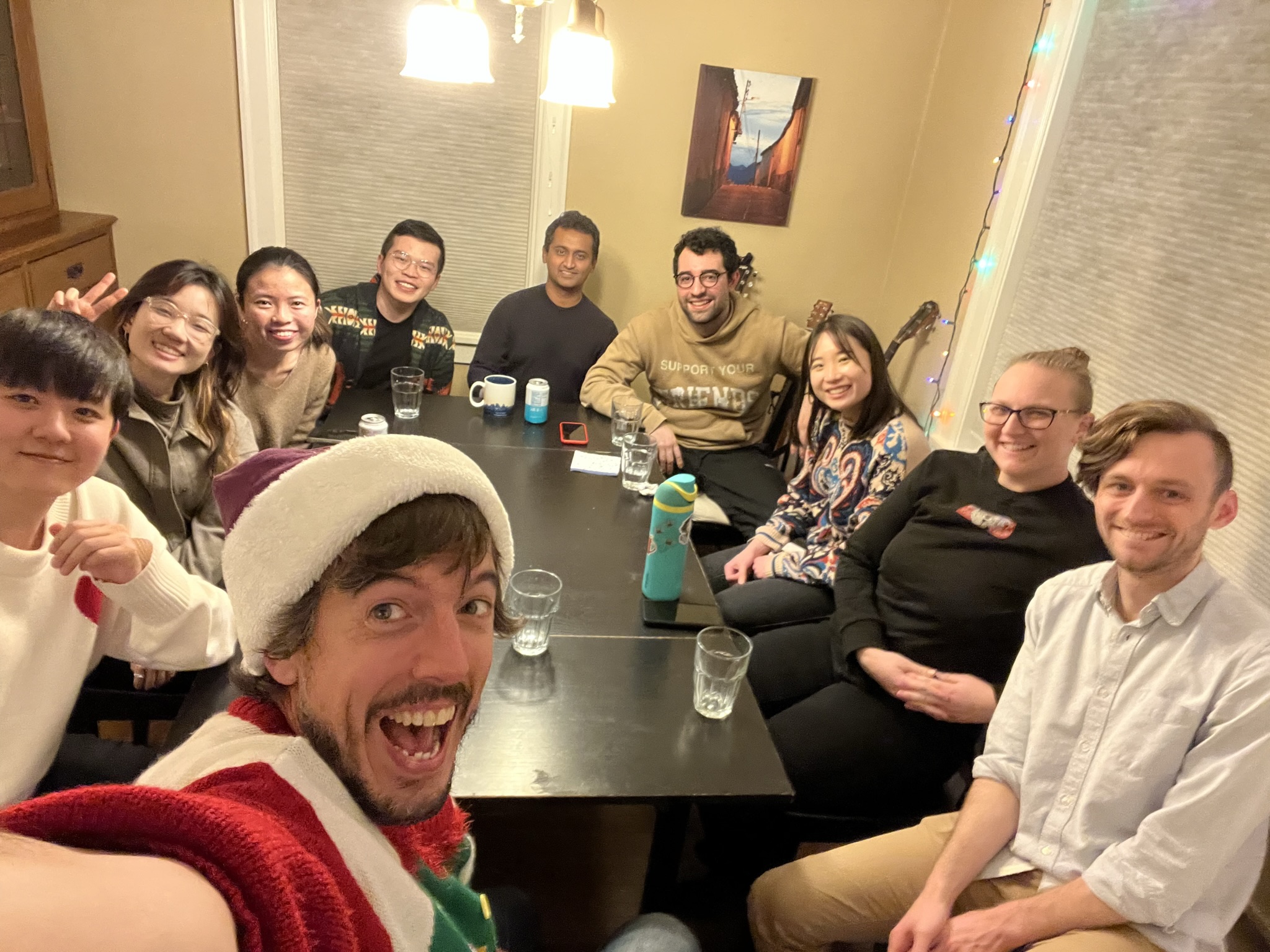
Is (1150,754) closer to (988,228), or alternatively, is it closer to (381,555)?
(381,555)

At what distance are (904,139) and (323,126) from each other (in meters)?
2.48

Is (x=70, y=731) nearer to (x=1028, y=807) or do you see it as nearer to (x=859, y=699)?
(x=859, y=699)

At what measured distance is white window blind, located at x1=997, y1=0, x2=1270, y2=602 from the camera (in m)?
1.65

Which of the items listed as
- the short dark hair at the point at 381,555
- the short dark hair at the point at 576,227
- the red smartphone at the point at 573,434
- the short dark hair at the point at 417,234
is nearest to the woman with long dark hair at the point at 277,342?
the short dark hair at the point at 417,234

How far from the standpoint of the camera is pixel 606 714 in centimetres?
131

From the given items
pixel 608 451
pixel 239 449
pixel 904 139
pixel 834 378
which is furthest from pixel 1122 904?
pixel 904 139

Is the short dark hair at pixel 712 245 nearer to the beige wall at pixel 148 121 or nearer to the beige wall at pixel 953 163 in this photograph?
the beige wall at pixel 953 163

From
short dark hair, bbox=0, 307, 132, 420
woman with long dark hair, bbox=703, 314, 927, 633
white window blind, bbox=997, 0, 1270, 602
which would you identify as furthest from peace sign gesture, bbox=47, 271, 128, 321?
white window blind, bbox=997, 0, 1270, 602

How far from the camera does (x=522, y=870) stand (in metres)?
1.86

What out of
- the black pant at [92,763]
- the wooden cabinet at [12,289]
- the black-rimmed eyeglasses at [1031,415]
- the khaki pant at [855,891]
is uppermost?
the black-rimmed eyeglasses at [1031,415]

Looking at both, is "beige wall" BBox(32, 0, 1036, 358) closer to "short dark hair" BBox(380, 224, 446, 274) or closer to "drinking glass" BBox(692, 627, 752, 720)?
"short dark hair" BBox(380, 224, 446, 274)

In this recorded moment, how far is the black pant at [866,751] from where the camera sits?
5.39 feet

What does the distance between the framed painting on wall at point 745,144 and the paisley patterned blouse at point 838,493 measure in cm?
149

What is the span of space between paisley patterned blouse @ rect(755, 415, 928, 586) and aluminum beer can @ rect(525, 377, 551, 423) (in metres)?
0.83
